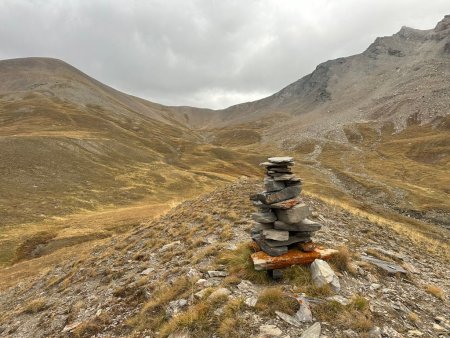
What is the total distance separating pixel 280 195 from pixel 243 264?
3581 millimetres

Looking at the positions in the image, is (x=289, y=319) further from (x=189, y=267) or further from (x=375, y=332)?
(x=189, y=267)

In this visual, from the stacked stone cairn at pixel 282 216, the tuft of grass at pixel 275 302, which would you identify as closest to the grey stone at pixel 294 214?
the stacked stone cairn at pixel 282 216

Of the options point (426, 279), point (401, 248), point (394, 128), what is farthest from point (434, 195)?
point (394, 128)

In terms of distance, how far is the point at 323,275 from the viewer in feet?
45.1

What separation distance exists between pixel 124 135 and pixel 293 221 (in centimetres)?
15415

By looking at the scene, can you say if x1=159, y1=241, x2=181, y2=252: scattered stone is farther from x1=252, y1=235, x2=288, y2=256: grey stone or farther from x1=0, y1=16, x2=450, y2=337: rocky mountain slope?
x1=252, y1=235, x2=288, y2=256: grey stone

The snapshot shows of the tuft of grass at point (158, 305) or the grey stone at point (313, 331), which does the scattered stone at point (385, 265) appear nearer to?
the grey stone at point (313, 331)

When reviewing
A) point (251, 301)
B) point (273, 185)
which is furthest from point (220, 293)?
point (273, 185)

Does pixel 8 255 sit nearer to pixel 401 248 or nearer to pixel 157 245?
pixel 157 245

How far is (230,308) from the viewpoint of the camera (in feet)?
41.2

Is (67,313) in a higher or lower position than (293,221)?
lower

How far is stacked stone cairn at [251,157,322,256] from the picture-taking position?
1512cm

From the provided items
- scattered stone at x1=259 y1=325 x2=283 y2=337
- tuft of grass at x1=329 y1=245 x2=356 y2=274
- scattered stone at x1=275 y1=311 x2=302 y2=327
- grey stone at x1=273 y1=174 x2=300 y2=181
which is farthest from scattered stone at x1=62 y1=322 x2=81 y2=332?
tuft of grass at x1=329 y1=245 x2=356 y2=274

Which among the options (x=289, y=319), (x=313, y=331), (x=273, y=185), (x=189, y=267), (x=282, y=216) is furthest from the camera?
(x=189, y=267)
